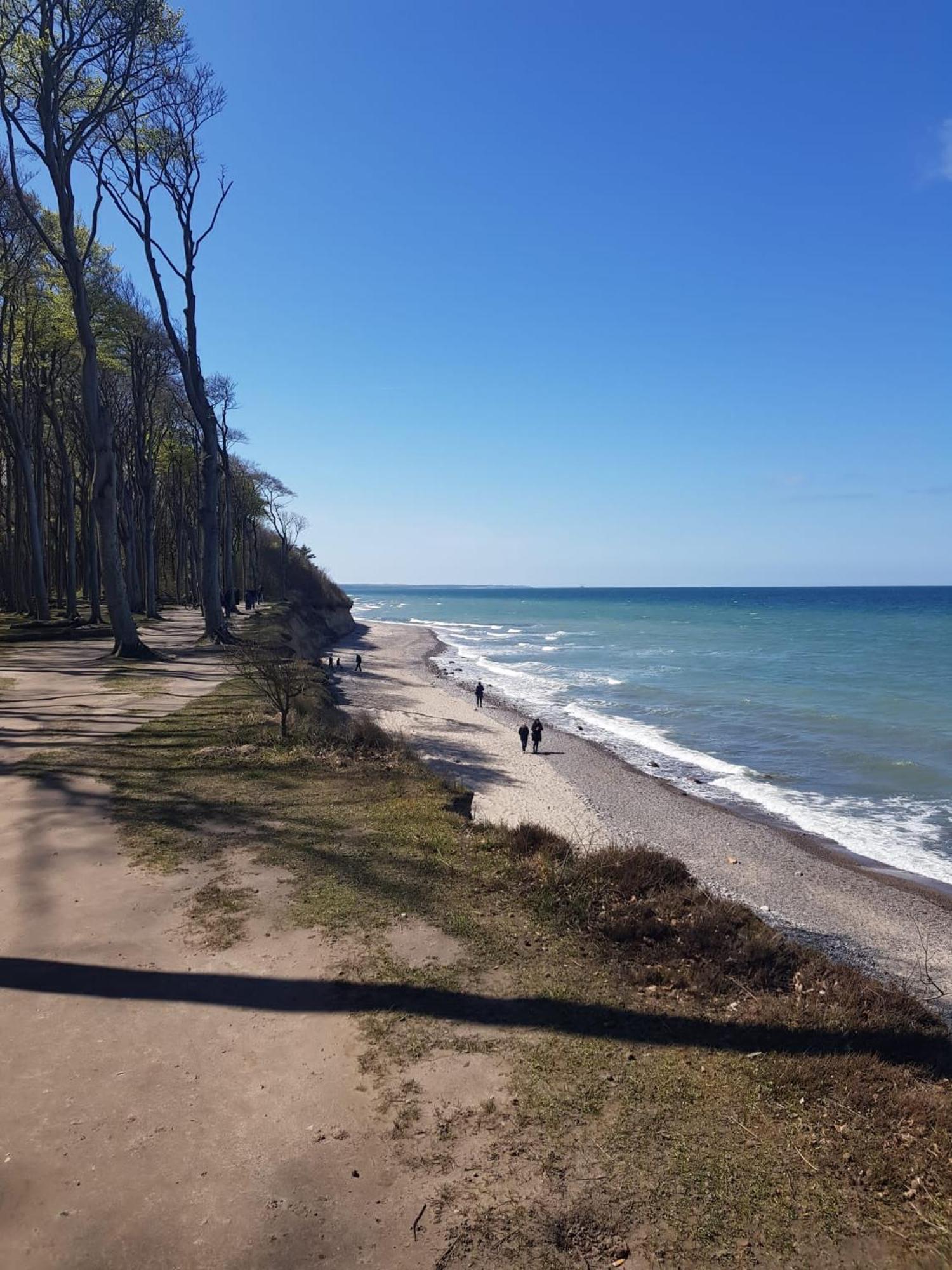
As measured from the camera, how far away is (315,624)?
5612 cm

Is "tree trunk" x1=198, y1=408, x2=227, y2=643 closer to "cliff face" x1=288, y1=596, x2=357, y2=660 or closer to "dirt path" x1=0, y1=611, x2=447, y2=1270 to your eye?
"cliff face" x1=288, y1=596, x2=357, y2=660

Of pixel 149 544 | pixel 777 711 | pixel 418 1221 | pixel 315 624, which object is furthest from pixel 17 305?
pixel 777 711

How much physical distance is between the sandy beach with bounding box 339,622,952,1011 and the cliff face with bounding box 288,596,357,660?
14644 millimetres

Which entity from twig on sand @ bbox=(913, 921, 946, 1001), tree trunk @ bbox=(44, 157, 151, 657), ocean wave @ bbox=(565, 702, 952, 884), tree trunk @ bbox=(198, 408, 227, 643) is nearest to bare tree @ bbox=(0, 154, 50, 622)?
tree trunk @ bbox=(44, 157, 151, 657)

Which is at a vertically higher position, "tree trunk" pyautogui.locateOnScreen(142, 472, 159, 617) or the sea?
"tree trunk" pyautogui.locateOnScreen(142, 472, 159, 617)

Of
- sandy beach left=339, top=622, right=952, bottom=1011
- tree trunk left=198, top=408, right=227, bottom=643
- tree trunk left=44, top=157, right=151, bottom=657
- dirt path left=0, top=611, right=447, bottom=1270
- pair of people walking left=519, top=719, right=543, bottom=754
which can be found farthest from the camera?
tree trunk left=198, top=408, right=227, bottom=643

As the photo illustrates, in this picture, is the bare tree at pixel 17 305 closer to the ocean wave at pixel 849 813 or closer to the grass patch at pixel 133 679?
the grass patch at pixel 133 679

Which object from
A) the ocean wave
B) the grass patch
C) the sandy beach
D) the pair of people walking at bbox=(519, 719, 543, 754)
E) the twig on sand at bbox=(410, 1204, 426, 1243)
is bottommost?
the ocean wave

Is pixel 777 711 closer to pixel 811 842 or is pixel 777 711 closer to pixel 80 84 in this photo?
pixel 811 842

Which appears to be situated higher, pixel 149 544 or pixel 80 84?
pixel 80 84

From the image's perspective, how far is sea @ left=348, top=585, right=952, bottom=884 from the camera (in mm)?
19547

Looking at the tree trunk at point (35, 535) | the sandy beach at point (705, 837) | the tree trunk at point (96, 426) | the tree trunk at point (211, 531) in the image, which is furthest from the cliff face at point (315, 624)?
the tree trunk at point (96, 426)

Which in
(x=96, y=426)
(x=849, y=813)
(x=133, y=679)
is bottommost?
(x=849, y=813)

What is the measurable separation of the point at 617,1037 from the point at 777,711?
1219 inches
